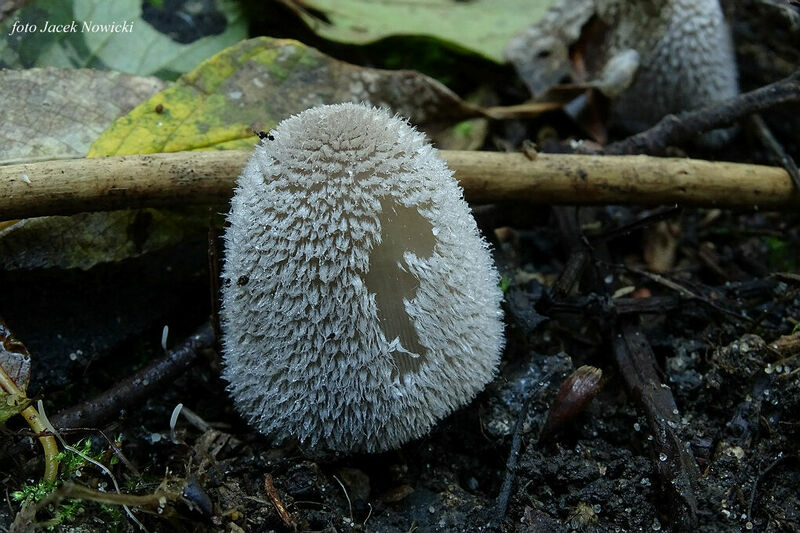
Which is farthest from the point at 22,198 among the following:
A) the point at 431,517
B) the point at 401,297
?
the point at 431,517

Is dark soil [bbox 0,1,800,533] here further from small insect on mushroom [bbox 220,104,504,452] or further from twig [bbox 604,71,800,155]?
twig [bbox 604,71,800,155]

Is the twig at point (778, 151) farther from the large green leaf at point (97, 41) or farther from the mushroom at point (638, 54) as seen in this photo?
the large green leaf at point (97, 41)

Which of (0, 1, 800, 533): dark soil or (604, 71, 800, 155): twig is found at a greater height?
(604, 71, 800, 155): twig

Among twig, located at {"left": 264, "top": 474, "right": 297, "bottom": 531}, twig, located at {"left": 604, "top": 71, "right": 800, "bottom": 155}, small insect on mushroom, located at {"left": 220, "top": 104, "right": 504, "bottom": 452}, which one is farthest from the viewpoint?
twig, located at {"left": 604, "top": 71, "right": 800, "bottom": 155}

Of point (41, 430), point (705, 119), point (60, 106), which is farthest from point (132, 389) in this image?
point (705, 119)

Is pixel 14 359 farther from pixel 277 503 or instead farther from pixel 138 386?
pixel 277 503

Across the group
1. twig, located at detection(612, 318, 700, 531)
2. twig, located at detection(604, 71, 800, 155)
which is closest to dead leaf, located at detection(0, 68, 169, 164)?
twig, located at detection(604, 71, 800, 155)

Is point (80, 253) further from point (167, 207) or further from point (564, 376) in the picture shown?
point (564, 376)
